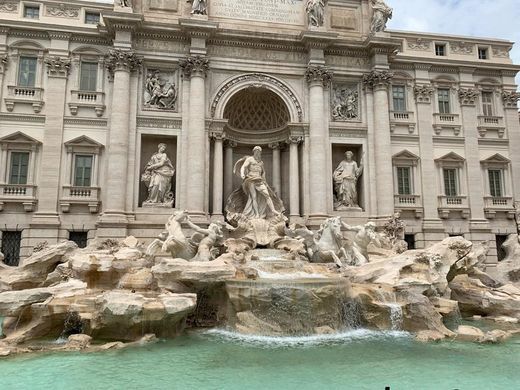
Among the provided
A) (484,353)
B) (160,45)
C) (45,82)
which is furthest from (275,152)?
(484,353)

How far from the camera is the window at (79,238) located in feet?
58.3

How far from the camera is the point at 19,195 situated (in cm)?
1741

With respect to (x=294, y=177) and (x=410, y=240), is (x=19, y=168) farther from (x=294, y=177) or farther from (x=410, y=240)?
(x=410, y=240)

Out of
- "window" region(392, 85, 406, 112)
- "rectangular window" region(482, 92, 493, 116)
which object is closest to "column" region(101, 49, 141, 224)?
"window" region(392, 85, 406, 112)

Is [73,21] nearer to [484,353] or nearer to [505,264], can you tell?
[484,353]

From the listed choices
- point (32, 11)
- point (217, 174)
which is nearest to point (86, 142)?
point (217, 174)

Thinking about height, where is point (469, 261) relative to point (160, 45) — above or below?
below

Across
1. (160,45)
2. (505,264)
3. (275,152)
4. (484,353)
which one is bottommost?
(484,353)

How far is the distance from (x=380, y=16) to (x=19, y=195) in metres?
19.6

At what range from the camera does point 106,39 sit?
18938 millimetres

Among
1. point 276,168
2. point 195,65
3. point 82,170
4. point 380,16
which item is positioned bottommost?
point 82,170

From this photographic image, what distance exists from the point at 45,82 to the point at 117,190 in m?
6.34

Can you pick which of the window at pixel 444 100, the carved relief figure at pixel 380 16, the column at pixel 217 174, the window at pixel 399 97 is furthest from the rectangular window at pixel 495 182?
the column at pixel 217 174

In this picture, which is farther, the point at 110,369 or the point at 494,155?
the point at 494,155
